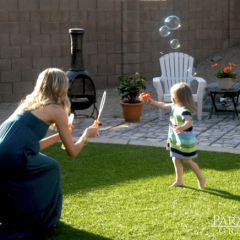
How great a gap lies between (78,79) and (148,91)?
2968 mm

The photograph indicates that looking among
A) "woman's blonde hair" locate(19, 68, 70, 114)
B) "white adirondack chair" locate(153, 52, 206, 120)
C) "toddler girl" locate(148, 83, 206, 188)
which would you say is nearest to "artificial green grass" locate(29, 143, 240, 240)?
"toddler girl" locate(148, 83, 206, 188)

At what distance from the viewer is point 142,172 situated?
5590 millimetres

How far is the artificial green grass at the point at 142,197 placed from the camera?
3.90 meters

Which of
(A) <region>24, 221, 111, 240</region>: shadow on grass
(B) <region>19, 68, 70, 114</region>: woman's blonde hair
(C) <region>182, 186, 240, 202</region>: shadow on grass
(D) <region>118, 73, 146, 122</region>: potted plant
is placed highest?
(B) <region>19, 68, 70, 114</region>: woman's blonde hair

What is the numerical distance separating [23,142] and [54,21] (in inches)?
288

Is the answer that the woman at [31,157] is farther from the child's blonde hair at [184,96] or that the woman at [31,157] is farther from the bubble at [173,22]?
the bubble at [173,22]

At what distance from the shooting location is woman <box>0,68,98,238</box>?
12.0ft

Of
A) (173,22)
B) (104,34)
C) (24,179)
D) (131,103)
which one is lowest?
(131,103)

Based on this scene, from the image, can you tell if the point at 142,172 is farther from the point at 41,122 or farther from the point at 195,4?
the point at 195,4

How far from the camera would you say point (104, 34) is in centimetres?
1131

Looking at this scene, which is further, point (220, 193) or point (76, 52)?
point (76, 52)

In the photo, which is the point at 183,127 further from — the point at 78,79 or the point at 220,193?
the point at 78,79

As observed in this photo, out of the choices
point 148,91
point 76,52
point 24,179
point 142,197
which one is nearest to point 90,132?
point 24,179

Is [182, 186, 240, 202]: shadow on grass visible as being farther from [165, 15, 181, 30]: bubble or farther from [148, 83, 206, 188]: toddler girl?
[165, 15, 181, 30]: bubble
